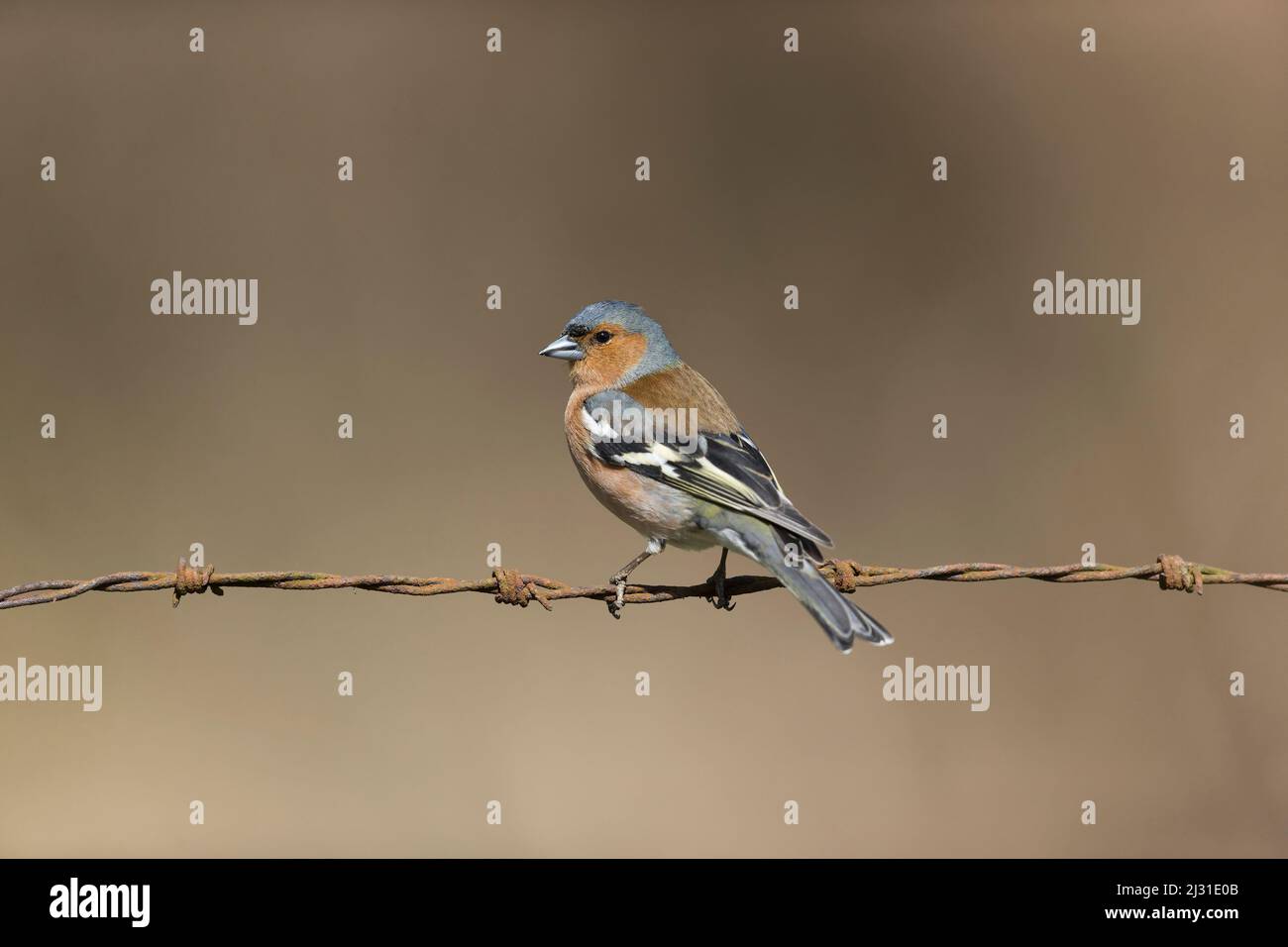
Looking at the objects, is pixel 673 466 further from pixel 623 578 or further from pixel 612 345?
pixel 612 345

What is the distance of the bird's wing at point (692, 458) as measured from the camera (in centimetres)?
443

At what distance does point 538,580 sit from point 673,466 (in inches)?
38.5

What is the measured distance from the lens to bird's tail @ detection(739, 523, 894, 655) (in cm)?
407

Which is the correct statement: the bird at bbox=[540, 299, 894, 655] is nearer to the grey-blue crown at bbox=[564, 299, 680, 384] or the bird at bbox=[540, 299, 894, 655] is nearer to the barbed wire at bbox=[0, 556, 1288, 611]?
the grey-blue crown at bbox=[564, 299, 680, 384]

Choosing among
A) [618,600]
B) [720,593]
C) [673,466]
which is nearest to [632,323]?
[673,466]

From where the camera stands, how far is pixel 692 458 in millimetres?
4719

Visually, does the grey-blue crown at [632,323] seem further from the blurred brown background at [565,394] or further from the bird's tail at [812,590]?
the blurred brown background at [565,394]

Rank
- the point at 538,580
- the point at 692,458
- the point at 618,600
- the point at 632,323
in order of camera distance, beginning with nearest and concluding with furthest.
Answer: the point at 538,580 < the point at 618,600 < the point at 692,458 < the point at 632,323

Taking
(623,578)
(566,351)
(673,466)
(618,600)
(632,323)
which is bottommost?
(618,600)

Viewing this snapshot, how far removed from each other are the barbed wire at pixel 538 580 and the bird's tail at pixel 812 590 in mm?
67

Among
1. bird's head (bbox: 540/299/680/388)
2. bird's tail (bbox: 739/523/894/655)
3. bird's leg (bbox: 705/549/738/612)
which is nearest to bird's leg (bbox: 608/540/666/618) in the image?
bird's leg (bbox: 705/549/738/612)

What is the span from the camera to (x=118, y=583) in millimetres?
3727

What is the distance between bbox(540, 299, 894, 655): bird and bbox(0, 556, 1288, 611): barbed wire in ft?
0.46

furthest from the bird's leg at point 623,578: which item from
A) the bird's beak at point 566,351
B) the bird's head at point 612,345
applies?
the bird's beak at point 566,351
